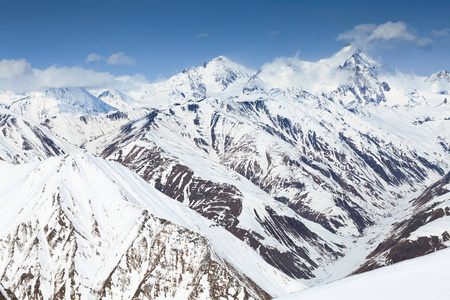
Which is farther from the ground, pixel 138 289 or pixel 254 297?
pixel 138 289

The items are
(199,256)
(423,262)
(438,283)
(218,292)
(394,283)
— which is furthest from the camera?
(199,256)

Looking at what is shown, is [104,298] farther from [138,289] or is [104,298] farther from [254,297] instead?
[254,297]

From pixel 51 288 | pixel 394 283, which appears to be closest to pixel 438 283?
pixel 394 283

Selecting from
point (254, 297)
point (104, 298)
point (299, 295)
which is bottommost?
point (254, 297)

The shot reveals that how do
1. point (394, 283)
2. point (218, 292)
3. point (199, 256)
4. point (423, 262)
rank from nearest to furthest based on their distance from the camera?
point (394, 283) < point (423, 262) < point (218, 292) < point (199, 256)

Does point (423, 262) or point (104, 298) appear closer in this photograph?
point (423, 262)

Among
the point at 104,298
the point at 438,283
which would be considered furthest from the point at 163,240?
the point at 438,283

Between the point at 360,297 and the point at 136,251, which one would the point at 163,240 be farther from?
the point at 360,297
